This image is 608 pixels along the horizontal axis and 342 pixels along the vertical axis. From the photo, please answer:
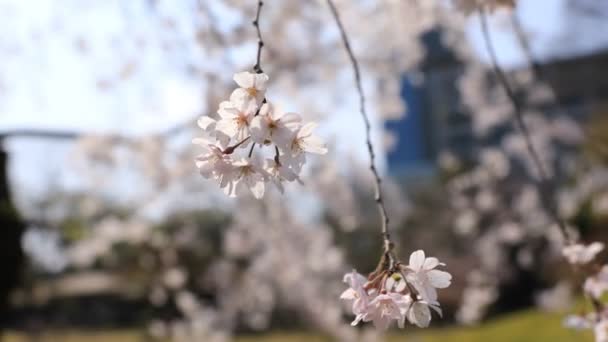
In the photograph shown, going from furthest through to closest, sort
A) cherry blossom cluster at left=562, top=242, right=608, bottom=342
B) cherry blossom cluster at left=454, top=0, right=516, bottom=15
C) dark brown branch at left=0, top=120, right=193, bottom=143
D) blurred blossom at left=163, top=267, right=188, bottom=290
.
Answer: blurred blossom at left=163, top=267, right=188, bottom=290, dark brown branch at left=0, top=120, right=193, bottom=143, cherry blossom cluster at left=454, top=0, right=516, bottom=15, cherry blossom cluster at left=562, top=242, right=608, bottom=342

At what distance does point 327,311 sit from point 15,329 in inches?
176

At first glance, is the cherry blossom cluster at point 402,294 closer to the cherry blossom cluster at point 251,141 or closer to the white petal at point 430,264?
the white petal at point 430,264

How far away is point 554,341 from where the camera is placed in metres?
4.80

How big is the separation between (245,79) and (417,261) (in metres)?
0.22

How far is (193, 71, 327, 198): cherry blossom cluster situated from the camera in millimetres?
534

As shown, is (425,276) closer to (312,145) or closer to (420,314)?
(420,314)

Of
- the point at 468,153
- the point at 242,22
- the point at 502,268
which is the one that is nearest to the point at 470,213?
the point at 502,268

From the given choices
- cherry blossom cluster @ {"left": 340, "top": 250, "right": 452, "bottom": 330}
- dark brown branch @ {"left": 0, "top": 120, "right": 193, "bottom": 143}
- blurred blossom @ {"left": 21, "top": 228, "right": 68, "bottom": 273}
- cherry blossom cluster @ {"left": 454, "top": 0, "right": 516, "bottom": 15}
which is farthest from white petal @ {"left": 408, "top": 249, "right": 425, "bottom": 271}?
blurred blossom @ {"left": 21, "top": 228, "right": 68, "bottom": 273}

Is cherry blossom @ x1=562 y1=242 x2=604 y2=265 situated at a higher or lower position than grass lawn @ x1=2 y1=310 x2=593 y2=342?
lower

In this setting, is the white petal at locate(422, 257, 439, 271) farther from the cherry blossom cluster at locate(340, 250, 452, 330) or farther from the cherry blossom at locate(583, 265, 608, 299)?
the cherry blossom at locate(583, 265, 608, 299)

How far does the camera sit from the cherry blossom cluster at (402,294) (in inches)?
21.7

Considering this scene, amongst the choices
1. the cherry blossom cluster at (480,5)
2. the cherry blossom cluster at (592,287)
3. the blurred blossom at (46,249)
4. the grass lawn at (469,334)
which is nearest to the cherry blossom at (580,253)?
the cherry blossom cluster at (592,287)

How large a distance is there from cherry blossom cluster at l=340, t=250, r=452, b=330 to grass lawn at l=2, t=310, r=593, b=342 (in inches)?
162

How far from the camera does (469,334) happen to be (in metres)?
6.26
